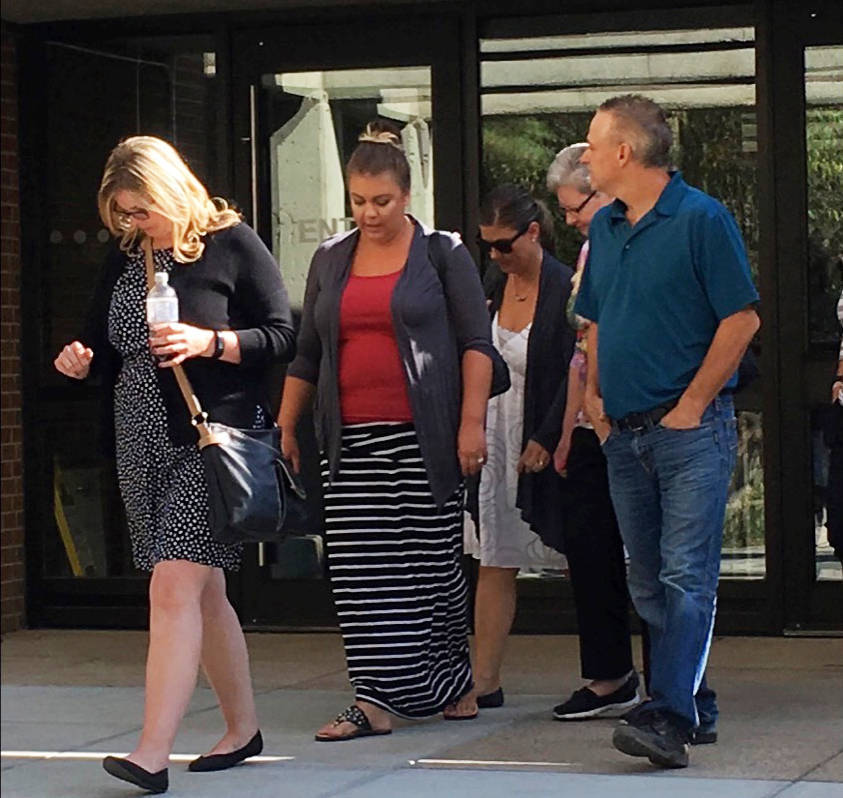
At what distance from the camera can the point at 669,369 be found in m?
5.73

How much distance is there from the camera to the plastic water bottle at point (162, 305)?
18.2ft

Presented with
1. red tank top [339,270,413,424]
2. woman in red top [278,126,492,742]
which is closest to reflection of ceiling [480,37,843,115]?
woman in red top [278,126,492,742]

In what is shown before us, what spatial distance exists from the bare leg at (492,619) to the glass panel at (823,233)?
203 cm

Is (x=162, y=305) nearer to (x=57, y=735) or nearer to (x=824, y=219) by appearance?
(x=57, y=735)

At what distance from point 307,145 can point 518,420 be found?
2.58 m

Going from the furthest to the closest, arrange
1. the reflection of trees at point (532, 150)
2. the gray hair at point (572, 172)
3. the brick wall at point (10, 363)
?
the brick wall at point (10, 363) < the reflection of trees at point (532, 150) < the gray hair at point (572, 172)

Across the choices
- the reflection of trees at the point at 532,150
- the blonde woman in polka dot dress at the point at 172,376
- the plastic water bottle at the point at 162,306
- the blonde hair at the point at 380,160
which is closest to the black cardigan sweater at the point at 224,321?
the blonde woman in polka dot dress at the point at 172,376

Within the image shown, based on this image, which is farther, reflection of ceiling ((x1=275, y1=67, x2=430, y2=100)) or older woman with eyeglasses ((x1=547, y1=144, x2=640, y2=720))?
reflection of ceiling ((x1=275, y1=67, x2=430, y2=100))

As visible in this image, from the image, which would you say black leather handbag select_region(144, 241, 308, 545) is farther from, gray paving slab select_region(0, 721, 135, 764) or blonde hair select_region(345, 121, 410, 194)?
gray paving slab select_region(0, 721, 135, 764)

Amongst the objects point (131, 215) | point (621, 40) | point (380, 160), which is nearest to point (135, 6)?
point (621, 40)

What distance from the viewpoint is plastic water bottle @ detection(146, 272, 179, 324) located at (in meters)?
5.54

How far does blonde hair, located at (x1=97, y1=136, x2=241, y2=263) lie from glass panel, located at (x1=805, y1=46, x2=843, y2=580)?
11.0ft

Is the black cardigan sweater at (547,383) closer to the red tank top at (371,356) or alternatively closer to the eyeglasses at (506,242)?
the eyeglasses at (506,242)

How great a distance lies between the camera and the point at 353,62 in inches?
349
